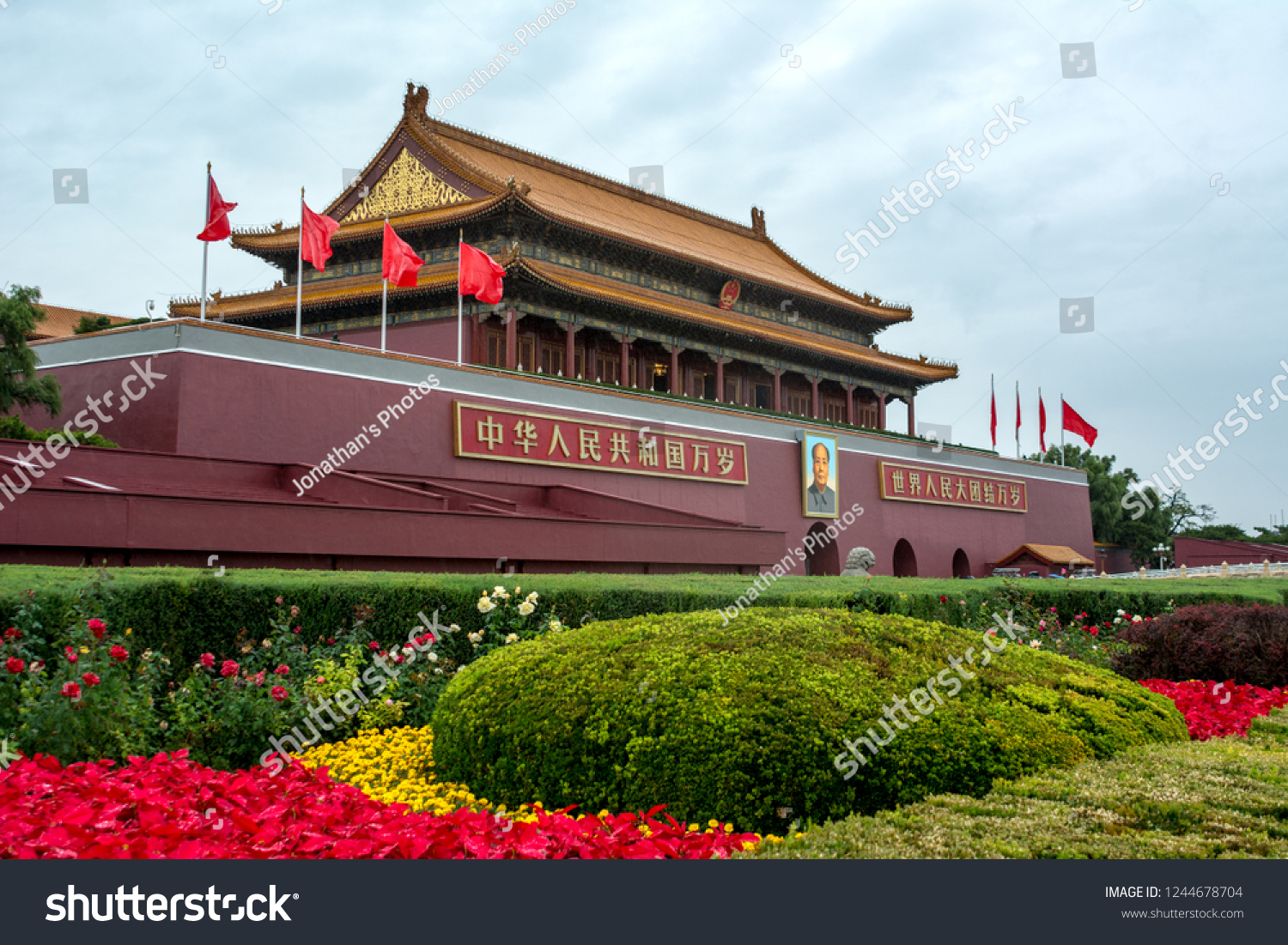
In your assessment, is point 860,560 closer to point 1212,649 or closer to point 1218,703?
point 1212,649

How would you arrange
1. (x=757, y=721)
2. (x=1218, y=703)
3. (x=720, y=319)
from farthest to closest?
(x=720, y=319) → (x=1218, y=703) → (x=757, y=721)

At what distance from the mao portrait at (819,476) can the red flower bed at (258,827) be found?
2310 centimetres

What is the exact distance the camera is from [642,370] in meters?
28.8

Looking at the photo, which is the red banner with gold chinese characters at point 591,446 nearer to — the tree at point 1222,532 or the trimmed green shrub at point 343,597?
the trimmed green shrub at point 343,597

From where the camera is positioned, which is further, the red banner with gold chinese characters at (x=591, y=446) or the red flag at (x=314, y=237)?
the red banner with gold chinese characters at (x=591, y=446)

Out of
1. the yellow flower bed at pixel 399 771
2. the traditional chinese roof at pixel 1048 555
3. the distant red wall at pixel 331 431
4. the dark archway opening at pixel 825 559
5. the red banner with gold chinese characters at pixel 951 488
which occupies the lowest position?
the yellow flower bed at pixel 399 771

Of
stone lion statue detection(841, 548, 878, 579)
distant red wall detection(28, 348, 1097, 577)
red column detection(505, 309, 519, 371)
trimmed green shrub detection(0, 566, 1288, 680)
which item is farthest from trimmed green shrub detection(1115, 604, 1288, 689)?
red column detection(505, 309, 519, 371)

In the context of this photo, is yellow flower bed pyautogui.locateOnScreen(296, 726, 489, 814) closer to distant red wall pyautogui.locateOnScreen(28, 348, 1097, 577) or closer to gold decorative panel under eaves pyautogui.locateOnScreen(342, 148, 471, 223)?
distant red wall pyautogui.locateOnScreen(28, 348, 1097, 577)

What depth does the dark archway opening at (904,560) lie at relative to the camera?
30953mm

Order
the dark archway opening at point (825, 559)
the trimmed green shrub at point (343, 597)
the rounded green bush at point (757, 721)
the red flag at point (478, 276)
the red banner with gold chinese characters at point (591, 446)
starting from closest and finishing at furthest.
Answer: the rounded green bush at point (757, 721) < the trimmed green shrub at point (343, 597) < the red flag at point (478, 276) < the red banner with gold chinese characters at point (591, 446) < the dark archway opening at point (825, 559)

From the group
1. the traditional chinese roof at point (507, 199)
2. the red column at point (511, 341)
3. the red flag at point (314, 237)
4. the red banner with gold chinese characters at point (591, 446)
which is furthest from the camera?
the traditional chinese roof at point (507, 199)

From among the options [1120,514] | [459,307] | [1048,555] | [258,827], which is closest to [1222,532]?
[1120,514]

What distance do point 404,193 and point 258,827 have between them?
23.1m

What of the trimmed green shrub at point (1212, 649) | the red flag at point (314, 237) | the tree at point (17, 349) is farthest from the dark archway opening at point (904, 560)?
the tree at point (17, 349)
